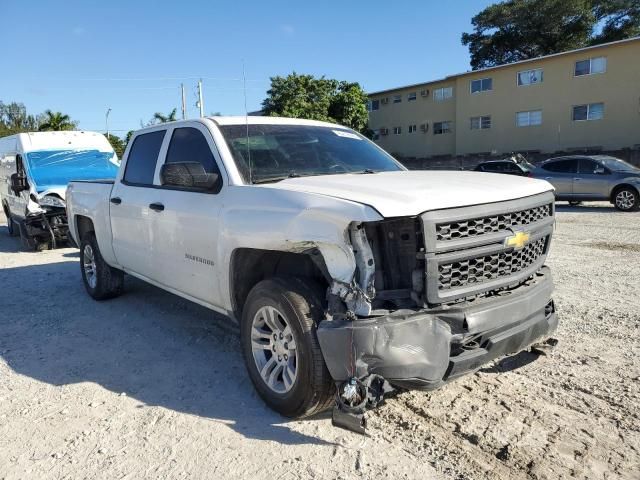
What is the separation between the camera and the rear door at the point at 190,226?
404 centimetres

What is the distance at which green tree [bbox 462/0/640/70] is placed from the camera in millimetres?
40781

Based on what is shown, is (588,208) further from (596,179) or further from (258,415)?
(258,415)

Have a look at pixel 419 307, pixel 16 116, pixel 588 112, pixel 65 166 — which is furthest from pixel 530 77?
pixel 16 116

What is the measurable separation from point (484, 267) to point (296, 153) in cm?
185

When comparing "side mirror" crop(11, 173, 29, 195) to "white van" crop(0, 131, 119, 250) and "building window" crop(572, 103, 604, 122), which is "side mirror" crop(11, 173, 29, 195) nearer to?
"white van" crop(0, 131, 119, 250)

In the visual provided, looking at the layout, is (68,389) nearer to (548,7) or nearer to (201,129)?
(201,129)

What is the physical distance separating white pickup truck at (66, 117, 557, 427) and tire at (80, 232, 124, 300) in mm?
2226

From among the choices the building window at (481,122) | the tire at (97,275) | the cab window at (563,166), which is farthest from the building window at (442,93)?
the tire at (97,275)

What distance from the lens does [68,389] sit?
4055mm

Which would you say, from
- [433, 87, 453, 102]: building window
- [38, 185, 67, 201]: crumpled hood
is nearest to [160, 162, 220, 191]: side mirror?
[38, 185, 67, 201]: crumpled hood

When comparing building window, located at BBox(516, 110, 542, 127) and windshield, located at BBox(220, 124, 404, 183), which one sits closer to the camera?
windshield, located at BBox(220, 124, 404, 183)

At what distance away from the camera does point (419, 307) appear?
3.03 m

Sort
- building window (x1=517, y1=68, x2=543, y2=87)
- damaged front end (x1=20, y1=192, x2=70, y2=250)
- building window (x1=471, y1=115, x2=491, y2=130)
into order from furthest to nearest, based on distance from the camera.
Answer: building window (x1=471, y1=115, x2=491, y2=130) < building window (x1=517, y1=68, x2=543, y2=87) < damaged front end (x1=20, y1=192, x2=70, y2=250)

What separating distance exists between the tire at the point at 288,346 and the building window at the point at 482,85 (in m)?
35.2
